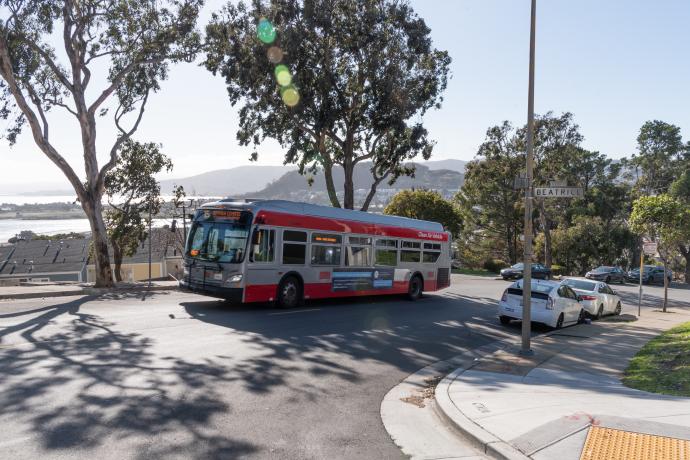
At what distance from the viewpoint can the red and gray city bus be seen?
1555cm

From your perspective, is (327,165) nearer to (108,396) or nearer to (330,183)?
(330,183)

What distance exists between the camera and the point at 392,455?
5.97 meters

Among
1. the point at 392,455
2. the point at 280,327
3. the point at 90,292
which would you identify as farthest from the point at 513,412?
the point at 90,292

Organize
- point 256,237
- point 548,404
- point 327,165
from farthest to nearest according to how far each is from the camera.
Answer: point 327,165
point 256,237
point 548,404

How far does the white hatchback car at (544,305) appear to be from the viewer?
16594 millimetres

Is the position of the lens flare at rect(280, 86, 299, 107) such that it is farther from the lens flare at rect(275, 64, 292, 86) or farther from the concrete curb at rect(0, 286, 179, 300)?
the concrete curb at rect(0, 286, 179, 300)

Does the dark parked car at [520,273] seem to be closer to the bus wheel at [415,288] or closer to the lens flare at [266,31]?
the bus wheel at [415,288]

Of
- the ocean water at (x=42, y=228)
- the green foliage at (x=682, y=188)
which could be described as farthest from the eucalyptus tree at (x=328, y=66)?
the ocean water at (x=42, y=228)

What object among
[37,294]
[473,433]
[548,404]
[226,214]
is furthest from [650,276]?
[473,433]

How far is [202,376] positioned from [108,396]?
1607mm

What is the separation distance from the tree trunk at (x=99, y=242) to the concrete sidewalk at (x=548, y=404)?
1571 centimetres

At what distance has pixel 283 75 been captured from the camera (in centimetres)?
2802

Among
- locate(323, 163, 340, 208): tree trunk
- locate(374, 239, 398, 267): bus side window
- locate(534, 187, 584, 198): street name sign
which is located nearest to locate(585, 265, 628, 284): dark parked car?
locate(323, 163, 340, 208): tree trunk

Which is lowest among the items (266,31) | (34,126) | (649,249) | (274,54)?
(649,249)
